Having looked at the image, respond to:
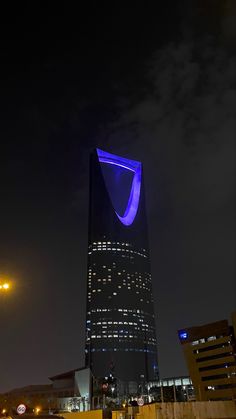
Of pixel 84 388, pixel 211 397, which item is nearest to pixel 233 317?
pixel 211 397

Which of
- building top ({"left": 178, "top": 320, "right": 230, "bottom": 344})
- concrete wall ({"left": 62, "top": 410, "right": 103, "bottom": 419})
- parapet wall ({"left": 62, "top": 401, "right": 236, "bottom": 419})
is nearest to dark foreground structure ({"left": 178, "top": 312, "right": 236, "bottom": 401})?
building top ({"left": 178, "top": 320, "right": 230, "bottom": 344})

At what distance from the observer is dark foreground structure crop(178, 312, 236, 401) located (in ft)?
412

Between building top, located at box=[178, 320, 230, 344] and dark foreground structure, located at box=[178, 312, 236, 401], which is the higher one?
building top, located at box=[178, 320, 230, 344]

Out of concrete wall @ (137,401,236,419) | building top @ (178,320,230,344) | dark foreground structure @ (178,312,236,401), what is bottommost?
concrete wall @ (137,401,236,419)

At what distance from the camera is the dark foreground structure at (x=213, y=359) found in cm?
12569

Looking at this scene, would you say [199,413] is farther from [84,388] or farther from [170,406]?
[84,388]

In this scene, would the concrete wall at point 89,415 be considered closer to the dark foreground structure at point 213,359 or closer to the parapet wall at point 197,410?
the parapet wall at point 197,410

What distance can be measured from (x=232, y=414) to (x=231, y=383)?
117896 mm

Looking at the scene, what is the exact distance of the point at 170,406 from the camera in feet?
63.1

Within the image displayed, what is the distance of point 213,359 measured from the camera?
133375mm

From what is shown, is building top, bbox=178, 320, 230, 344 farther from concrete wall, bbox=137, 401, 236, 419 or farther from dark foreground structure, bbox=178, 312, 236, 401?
concrete wall, bbox=137, 401, 236, 419

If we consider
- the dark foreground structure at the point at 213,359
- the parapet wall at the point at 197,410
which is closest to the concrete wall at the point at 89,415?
the parapet wall at the point at 197,410

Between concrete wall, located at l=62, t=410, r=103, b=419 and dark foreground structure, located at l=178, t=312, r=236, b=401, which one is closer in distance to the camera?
concrete wall, located at l=62, t=410, r=103, b=419

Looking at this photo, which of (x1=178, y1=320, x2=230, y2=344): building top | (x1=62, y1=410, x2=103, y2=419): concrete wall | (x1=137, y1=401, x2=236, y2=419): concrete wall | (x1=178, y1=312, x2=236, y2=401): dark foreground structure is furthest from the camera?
(x1=178, y1=320, x2=230, y2=344): building top
